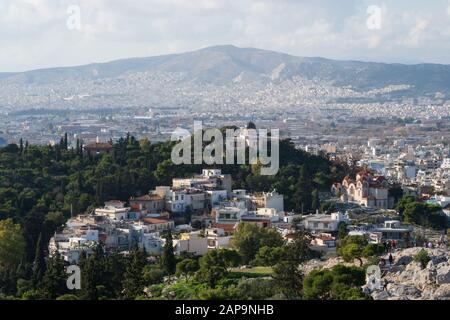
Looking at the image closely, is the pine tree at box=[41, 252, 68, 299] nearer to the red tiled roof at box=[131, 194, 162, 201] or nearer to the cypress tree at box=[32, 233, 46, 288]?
the cypress tree at box=[32, 233, 46, 288]

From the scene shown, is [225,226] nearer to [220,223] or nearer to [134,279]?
[220,223]

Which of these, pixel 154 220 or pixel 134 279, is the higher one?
pixel 134 279

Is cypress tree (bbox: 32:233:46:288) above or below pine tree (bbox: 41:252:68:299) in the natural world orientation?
below

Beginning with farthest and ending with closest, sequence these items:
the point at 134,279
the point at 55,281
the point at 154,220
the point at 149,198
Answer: the point at 149,198 < the point at 154,220 < the point at 55,281 < the point at 134,279

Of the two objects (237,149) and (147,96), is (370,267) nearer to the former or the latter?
(237,149)

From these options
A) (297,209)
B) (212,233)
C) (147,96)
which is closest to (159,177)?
(297,209)

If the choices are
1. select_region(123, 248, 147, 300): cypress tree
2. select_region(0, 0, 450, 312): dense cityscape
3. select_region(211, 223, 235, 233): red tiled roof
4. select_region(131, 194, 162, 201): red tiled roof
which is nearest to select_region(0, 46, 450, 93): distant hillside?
select_region(0, 0, 450, 312): dense cityscape

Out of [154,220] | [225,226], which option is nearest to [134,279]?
[225,226]

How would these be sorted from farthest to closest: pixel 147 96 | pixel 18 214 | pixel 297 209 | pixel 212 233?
pixel 147 96 → pixel 297 209 → pixel 18 214 → pixel 212 233
